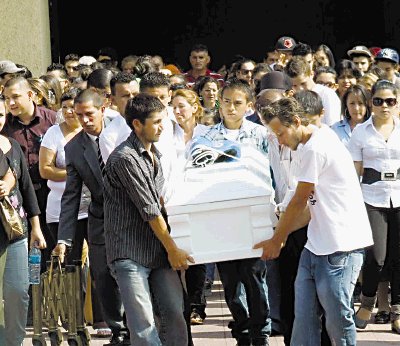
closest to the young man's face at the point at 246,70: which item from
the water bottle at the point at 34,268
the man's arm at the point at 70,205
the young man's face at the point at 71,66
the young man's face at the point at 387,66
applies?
the young man's face at the point at 387,66

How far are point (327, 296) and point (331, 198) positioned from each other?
587mm

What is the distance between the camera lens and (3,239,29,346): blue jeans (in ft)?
25.8

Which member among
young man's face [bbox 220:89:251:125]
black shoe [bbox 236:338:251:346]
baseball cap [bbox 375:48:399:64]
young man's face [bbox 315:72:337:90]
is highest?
young man's face [bbox 220:89:251:125]

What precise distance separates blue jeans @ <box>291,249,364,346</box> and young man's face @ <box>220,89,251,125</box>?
1509 millimetres

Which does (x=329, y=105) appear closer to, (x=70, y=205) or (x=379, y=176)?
(x=379, y=176)

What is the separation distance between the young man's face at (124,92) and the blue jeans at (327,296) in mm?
2203

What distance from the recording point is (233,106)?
27.5 ft

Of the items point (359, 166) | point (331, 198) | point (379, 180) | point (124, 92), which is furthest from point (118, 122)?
point (379, 180)

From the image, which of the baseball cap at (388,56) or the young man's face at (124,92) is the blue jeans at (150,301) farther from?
the baseball cap at (388,56)

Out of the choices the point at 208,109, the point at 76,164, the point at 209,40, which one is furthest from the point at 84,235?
the point at 209,40

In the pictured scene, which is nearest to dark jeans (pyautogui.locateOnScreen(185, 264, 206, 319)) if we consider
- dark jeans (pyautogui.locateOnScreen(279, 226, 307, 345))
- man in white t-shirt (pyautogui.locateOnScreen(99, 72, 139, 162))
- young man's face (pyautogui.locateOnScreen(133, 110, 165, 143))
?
dark jeans (pyautogui.locateOnScreen(279, 226, 307, 345))

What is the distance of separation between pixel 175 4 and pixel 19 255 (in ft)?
42.6

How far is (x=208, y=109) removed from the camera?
35.5ft

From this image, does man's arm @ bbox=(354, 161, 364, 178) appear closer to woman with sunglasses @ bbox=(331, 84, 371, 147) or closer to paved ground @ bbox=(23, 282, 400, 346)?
woman with sunglasses @ bbox=(331, 84, 371, 147)
